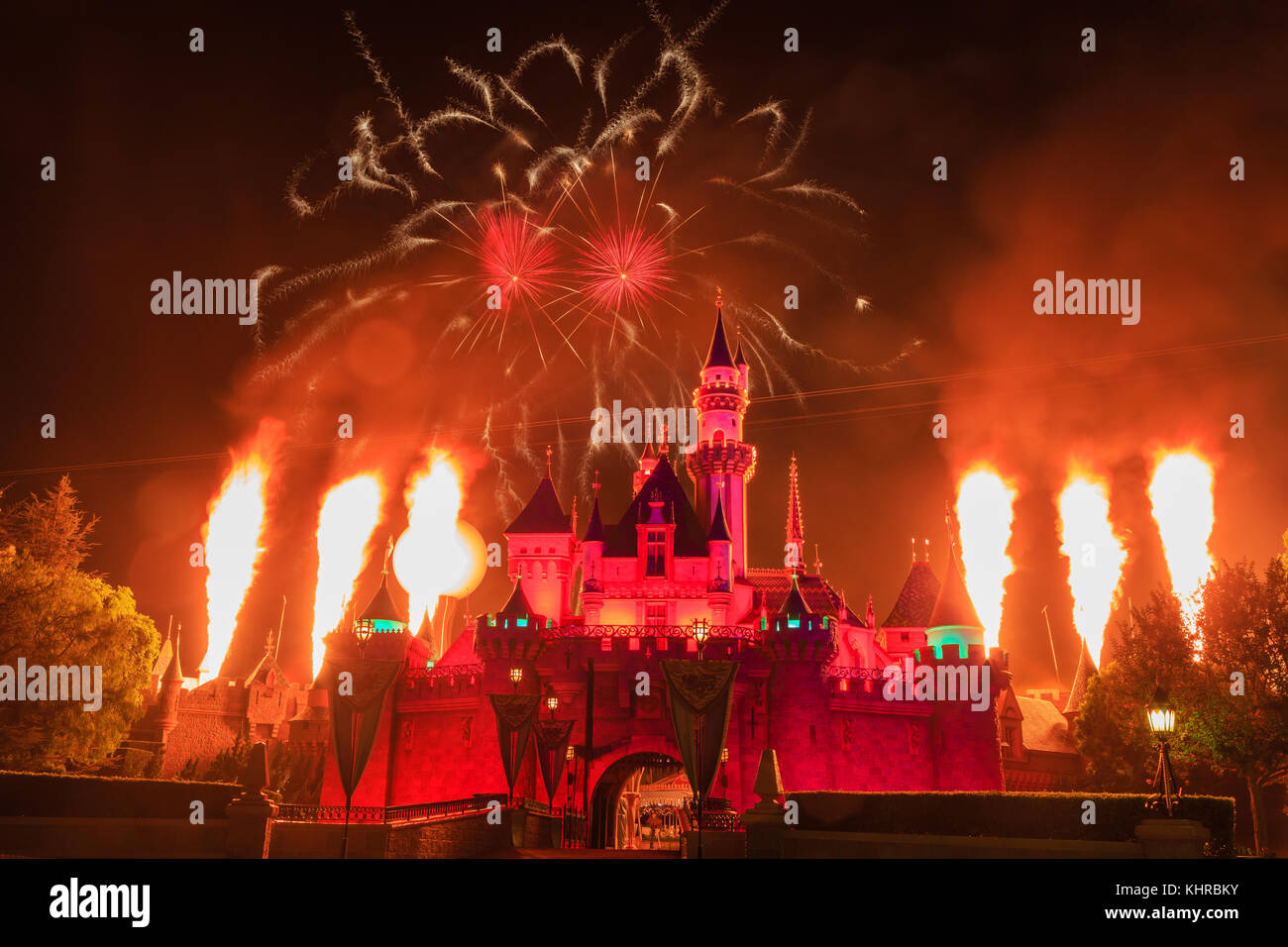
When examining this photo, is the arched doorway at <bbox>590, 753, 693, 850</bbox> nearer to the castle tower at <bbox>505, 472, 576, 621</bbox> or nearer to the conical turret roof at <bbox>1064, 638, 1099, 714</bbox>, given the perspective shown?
the castle tower at <bbox>505, 472, 576, 621</bbox>

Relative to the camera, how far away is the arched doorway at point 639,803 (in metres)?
51.0

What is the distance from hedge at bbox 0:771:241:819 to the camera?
117 ft

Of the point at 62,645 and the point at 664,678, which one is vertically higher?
the point at 62,645

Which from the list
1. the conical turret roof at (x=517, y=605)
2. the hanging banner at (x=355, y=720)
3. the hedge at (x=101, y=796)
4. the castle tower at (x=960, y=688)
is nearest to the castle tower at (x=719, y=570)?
the castle tower at (x=960, y=688)

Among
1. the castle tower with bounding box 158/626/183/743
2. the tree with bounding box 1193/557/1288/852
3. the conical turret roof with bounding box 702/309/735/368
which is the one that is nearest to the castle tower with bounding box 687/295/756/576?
the conical turret roof with bounding box 702/309/735/368

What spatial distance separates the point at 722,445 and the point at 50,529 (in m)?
38.1

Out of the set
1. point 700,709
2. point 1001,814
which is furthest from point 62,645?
point 1001,814

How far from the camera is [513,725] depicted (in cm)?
4009

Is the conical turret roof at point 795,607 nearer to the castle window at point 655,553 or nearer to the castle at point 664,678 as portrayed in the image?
the castle at point 664,678

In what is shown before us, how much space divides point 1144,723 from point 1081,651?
2816 cm

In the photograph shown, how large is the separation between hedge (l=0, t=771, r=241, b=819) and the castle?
8.65m

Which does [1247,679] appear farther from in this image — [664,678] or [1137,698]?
[664,678]
